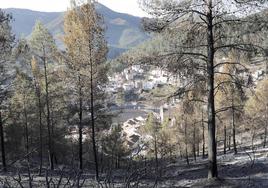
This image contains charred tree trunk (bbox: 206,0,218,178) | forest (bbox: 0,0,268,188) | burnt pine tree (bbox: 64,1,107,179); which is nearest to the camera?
forest (bbox: 0,0,268,188)

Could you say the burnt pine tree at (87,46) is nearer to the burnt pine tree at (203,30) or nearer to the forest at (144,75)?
the forest at (144,75)

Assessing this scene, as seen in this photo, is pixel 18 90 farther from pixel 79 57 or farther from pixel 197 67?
pixel 197 67

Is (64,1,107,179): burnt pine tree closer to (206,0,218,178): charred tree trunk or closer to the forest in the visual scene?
the forest

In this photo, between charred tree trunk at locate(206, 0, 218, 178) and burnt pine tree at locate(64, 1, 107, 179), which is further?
burnt pine tree at locate(64, 1, 107, 179)

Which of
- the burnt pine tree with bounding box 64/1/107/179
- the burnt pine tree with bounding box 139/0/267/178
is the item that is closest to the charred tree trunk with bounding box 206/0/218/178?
the burnt pine tree with bounding box 139/0/267/178

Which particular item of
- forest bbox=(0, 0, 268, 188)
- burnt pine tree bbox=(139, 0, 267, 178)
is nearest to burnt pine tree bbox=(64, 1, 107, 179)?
forest bbox=(0, 0, 268, 188)

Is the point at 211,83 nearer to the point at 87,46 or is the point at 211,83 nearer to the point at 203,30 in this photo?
the point at 203,30

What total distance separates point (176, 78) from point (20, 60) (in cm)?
1353

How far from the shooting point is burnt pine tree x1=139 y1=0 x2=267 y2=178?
12.4 meters

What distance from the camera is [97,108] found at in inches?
829

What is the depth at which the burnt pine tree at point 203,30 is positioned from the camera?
40.7 ft

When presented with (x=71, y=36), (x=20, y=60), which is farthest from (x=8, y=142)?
(x=71, y=36)

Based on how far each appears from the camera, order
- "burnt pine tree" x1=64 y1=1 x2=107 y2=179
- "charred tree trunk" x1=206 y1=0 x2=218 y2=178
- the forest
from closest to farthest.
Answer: the forest, "charred tree trunk" x1=206 y1=0 x2=218 y2=178, "burnt pine tree" x1=64 y1=1 x2=107 y2=179

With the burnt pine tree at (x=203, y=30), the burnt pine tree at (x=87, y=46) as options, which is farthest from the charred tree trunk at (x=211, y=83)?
the burnt pine tree at (x=87, y=46)
